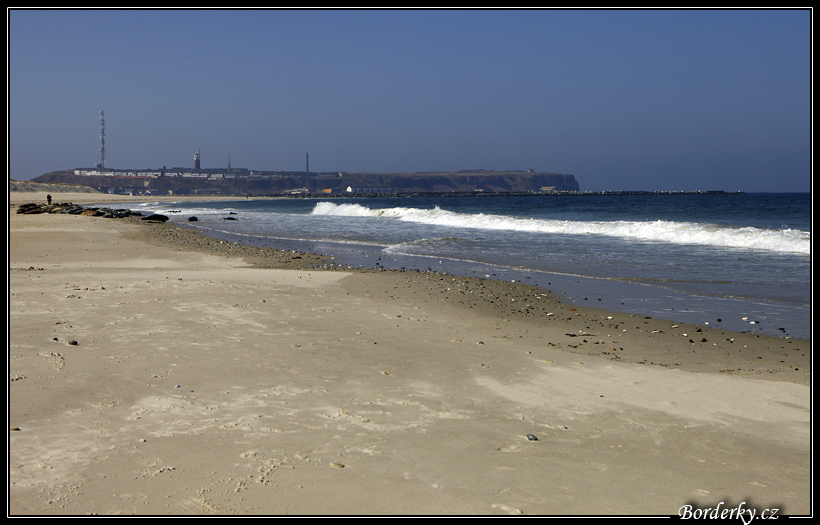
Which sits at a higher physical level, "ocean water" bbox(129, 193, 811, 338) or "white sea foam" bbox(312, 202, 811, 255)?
"white sea foam" bbox(312, 202, 811, 255)

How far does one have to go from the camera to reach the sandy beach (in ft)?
11.1

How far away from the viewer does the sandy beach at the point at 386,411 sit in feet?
11.1

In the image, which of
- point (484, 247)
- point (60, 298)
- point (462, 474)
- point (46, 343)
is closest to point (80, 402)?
point (46, 343)

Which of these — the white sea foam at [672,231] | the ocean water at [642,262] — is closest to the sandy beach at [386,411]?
the ocean water at [642,262]

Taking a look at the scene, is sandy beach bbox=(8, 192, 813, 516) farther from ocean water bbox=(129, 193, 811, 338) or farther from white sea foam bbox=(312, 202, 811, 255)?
white sea foam bbox=(312, 202, 811, 255)

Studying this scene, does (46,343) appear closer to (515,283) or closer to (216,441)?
(216,441)

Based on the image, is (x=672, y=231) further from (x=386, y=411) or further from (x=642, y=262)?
(x=386, y=411)

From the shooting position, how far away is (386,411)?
4668mm

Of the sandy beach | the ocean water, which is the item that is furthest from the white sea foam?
the sandy beach

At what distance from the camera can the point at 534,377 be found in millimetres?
5820

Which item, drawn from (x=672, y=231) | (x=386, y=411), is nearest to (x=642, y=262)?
(x=672, y=231)

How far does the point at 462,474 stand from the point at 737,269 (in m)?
13.6

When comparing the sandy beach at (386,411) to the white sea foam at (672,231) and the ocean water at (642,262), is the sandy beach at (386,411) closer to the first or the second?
the ocean water at (642,262)

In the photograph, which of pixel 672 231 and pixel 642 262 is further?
pixel 672 231
